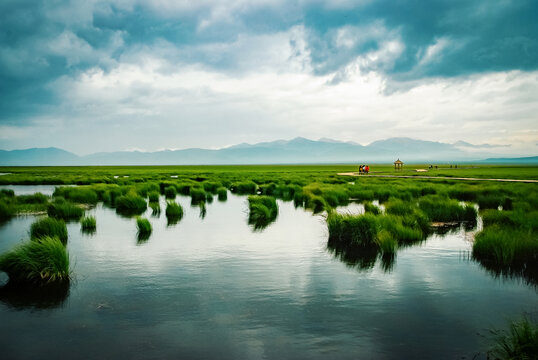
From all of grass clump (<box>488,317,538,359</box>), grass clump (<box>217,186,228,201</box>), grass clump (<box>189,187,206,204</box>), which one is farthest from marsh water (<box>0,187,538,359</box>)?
grass clump (<box>217,186,228,201</box>)

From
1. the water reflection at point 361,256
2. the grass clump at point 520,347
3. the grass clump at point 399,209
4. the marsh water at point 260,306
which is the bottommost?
the marsh water at point 260,306

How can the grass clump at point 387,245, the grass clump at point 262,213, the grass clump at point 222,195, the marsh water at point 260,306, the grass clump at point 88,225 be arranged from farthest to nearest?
1. the grass clump at point 222,195
2. the grass clump at point 262,213
3. the grass clump at point 88,225
4. the grass clump at point 387,245
5. the marsh water at point 260,306

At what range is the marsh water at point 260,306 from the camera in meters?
6.53

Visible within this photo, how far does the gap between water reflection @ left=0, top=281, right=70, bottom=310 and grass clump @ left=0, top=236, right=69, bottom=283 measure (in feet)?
0.75

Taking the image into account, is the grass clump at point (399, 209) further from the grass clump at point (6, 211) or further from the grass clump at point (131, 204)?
the grass clump at point (6, 211)

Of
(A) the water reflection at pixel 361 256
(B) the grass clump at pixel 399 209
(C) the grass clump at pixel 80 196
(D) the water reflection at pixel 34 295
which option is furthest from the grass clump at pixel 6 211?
(B) the grass clump at pixel 399 209

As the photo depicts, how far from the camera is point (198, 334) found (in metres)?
6.98

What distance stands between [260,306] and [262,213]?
13462mm

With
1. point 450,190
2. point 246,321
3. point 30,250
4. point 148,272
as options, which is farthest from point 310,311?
point 450,190

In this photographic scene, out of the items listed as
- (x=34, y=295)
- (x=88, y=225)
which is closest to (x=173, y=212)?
(x=88, y=225)

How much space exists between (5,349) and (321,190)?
1083 inches

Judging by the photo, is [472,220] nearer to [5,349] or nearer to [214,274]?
[214,274]

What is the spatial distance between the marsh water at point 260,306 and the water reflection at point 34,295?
5 centimetres

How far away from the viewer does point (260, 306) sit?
8.35 meters
